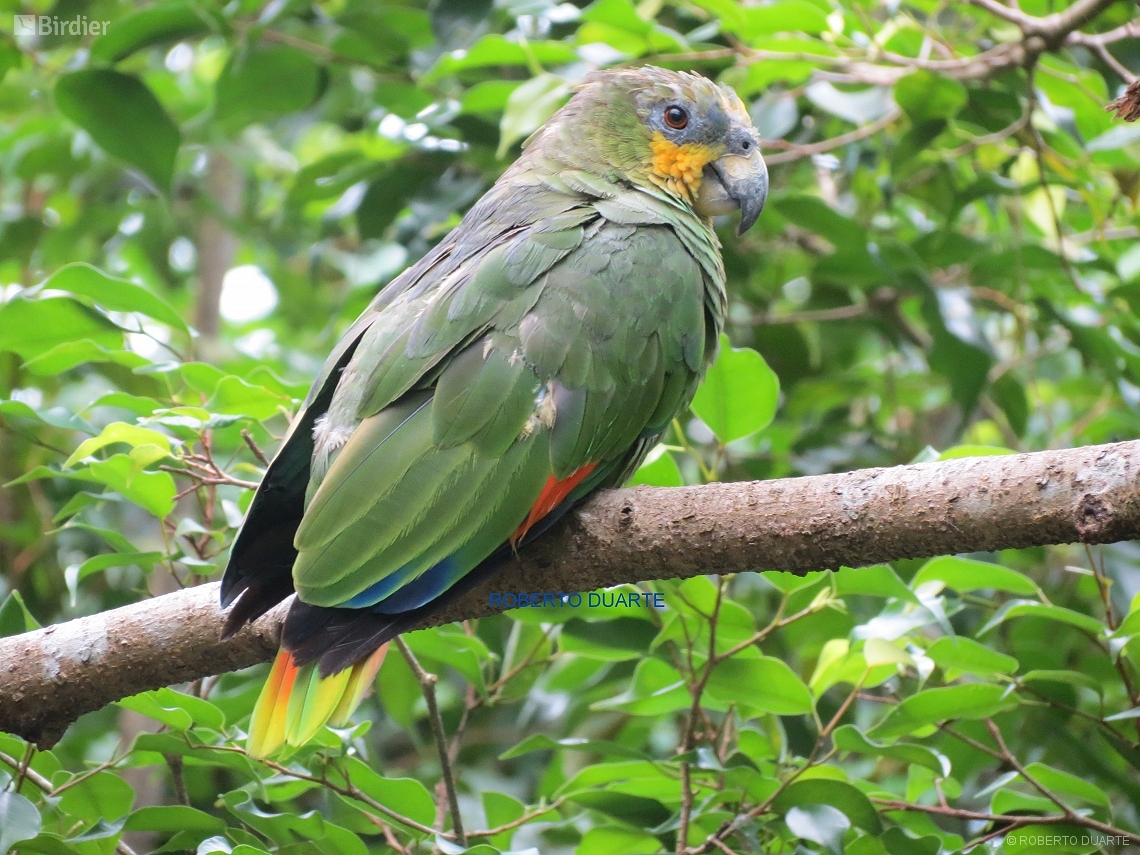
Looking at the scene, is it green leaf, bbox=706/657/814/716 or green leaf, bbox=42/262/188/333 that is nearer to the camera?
green leaf, bbox=706/657/814/716

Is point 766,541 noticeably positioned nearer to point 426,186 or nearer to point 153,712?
point 153,712

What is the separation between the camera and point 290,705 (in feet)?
6.61

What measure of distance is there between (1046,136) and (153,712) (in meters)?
2.91

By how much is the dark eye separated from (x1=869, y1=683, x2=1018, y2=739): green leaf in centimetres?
156

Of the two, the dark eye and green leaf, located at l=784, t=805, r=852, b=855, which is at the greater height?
the dark eye

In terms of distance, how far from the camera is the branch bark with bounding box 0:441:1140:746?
1510mm

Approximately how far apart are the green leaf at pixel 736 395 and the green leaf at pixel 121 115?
1773 millimetres

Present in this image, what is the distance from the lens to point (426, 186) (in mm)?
3523

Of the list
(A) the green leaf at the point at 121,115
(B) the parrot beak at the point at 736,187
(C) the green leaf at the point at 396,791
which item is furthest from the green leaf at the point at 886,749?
(A) the green leaf at the point at 121,115

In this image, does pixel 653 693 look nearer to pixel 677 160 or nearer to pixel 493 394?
pixel 493 394

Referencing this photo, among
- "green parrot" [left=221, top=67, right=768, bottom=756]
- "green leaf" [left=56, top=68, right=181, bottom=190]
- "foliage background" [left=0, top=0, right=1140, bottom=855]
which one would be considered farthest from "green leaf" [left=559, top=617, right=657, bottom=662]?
"green leaf" [left=56, top=68, right=181, bottom=190]

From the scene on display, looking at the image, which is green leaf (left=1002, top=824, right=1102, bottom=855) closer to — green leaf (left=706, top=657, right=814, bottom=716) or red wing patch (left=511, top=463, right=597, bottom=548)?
green leaf (left=706, top=657, right=814, bottom=716)

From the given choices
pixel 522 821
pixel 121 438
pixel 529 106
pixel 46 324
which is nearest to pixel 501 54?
pixel 529 106

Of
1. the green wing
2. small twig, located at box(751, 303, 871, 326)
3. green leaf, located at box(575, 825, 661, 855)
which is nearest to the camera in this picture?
the green wing
